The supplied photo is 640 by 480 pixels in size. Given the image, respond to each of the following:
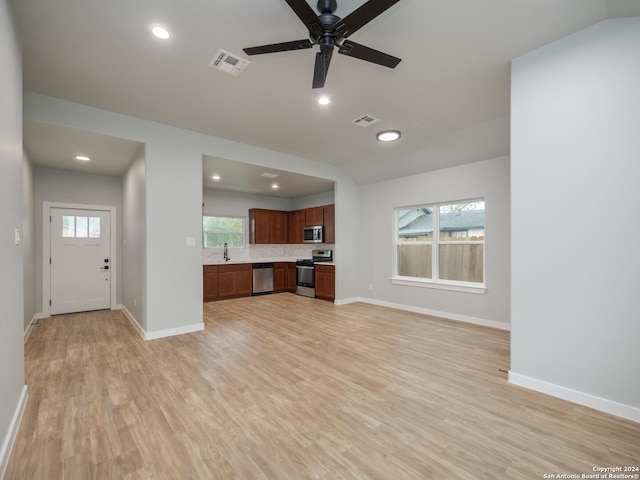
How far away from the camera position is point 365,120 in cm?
379

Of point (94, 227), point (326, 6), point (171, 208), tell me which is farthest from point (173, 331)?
point (326, 6)

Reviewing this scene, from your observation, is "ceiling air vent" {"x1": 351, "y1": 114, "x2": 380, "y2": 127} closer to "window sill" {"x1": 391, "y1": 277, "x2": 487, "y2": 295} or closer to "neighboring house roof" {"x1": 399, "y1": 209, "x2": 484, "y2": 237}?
"neighboring house roof" {"x1": 399, "y1": 209, "x2": 484, "y2": 237}

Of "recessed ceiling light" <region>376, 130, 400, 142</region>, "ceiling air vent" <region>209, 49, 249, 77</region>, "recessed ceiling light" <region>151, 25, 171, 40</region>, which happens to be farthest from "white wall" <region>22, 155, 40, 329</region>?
"recessed ceiling light" <region>376, 130, 400, 142</region>

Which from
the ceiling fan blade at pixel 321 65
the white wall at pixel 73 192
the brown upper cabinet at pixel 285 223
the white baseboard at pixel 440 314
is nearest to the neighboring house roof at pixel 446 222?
the white baseboard at pixel 440 314

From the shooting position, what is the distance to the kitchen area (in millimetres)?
6590

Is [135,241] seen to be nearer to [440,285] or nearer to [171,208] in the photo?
[171,208]

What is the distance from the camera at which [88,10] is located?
1999mm

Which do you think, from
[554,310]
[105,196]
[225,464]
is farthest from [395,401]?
[105,196]

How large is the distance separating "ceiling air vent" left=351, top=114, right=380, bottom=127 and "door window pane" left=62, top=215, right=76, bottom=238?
5.35 metres

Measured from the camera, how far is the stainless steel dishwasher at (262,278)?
7.25 m

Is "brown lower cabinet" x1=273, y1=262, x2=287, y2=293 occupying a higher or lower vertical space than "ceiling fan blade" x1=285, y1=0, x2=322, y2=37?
lower

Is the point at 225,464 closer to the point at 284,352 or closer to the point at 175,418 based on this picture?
the point at 175,418

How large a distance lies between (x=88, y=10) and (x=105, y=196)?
4495 mm

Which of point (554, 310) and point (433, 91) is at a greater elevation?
point (433, 91)
